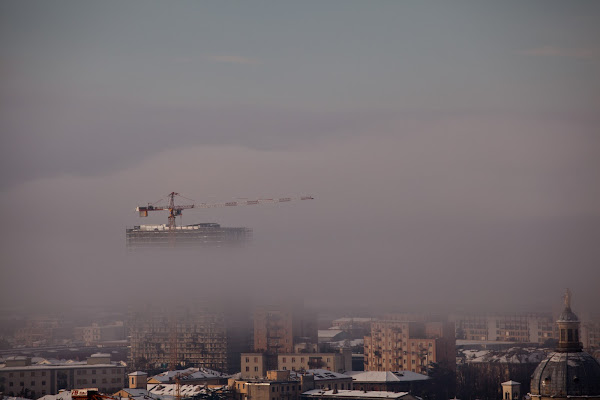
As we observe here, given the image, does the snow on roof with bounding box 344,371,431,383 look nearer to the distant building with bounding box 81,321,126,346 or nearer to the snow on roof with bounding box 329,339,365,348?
the distant building with bounding box 81,321,126,346

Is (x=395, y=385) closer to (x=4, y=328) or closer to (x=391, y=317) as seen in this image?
(x=391, y=317)

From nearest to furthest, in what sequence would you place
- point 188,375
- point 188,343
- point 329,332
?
point 188,375
point 188,343
point 329,332

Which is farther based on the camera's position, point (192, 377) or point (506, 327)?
point (506, 327)

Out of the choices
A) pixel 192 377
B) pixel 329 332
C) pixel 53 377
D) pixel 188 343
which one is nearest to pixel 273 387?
pixel 192 377

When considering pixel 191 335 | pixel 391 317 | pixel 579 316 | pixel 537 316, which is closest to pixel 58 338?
pixel 191 335

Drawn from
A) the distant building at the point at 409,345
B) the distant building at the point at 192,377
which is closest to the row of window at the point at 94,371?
the distant building at the point at 192,377

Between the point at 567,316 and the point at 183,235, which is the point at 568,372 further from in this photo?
the point at 183,235

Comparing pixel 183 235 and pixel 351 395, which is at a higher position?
pixel 183 235

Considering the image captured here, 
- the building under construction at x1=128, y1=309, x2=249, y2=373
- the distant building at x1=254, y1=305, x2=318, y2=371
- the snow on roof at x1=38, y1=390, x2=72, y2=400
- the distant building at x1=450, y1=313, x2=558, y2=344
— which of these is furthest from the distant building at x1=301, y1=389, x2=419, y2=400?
the snow on roof at x1=38, y1=390, x2=72, y2=400
